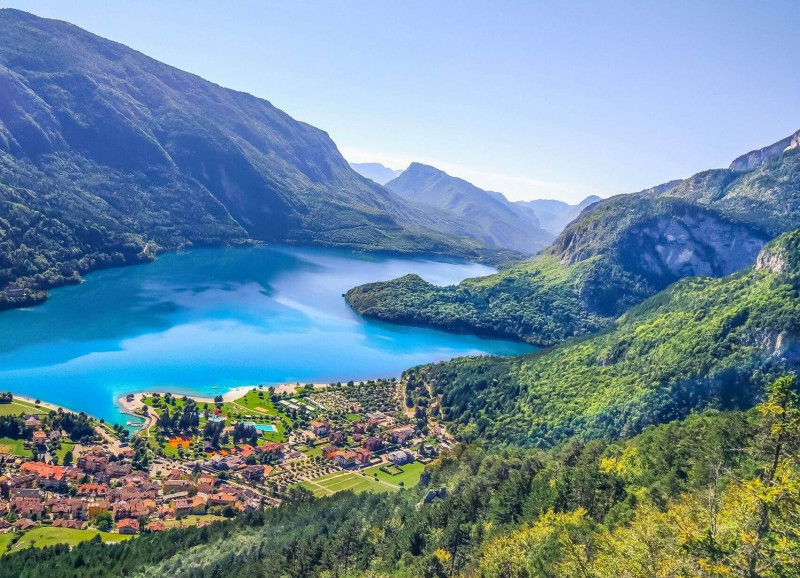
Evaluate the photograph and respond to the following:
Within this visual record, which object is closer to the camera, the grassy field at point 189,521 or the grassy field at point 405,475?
the grassy field at point 189,521

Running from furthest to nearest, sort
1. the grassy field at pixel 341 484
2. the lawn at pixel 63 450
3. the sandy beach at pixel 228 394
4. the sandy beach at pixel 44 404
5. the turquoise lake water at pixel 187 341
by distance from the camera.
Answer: the turquoise lake water at pixel 187 341
the sandy beach at pixel 228 394
the sandy beach at pixel 44 404
the grassy field at pixel 341 484
the lawn at pixel 63 450

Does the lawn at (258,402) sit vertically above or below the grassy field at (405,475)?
above

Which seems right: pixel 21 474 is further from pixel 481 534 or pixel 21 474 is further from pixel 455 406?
pixel 455 406

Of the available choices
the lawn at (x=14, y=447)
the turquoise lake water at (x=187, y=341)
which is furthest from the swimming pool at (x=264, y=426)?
the lawn at (x=14, y=447)

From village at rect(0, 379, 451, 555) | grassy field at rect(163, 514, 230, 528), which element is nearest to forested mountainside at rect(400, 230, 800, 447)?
village at rect(0, 379, 451, 555)

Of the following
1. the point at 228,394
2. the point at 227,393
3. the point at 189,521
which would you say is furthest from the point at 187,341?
the point at 189,521

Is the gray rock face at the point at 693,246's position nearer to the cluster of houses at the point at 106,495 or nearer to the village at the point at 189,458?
the village at the point at 189,458

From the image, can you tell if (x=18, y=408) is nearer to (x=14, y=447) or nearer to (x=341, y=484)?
(x=14, y=447)
